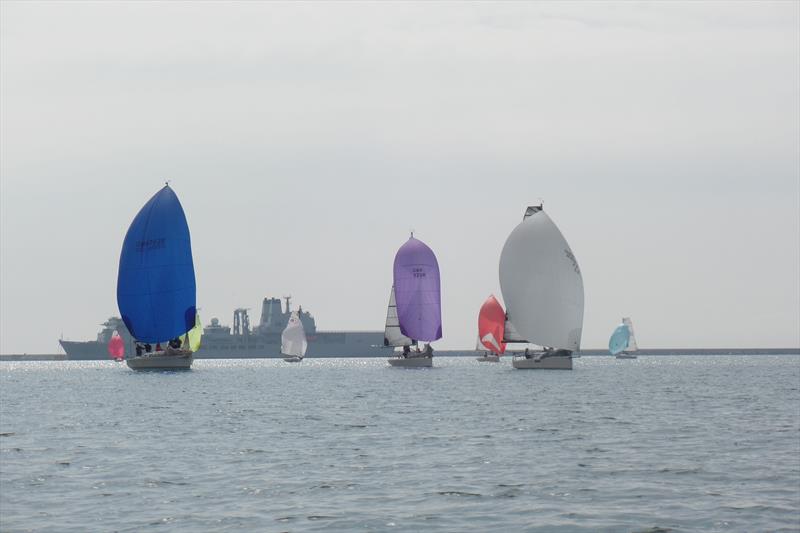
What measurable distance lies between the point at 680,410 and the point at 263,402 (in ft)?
60.0

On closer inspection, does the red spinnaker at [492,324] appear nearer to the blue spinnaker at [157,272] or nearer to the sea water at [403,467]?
the blue spinnaker at [157,272]

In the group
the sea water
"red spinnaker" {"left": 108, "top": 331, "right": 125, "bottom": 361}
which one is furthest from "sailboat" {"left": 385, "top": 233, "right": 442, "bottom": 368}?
"red spinnaker" {"left": 108, "top": 331, "right": 125, "bottom": 361}

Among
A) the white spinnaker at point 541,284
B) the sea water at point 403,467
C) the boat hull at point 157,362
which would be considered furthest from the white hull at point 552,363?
the sea water at point 403,467

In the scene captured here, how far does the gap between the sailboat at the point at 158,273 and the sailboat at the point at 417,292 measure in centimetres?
2313

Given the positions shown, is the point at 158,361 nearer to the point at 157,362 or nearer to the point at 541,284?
the point at 157,362

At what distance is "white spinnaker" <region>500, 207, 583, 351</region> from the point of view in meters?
81.8

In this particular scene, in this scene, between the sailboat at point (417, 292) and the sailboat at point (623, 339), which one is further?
the sailboat at point (623, 339)

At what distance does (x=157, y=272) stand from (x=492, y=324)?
49969 millimetres

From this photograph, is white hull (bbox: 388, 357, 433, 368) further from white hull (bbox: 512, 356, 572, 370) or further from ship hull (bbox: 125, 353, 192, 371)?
ship hull (bbox: 125, 353, 192, 371)

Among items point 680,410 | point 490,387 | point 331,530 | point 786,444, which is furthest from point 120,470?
point 490,387

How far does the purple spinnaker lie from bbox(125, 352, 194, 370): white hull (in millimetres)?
21296

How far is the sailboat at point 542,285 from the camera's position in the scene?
81750 millimetres

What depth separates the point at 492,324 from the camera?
396 ft

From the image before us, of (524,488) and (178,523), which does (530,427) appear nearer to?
(524,488)
